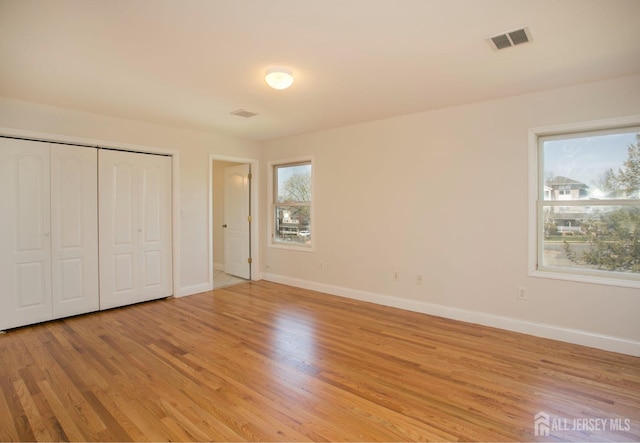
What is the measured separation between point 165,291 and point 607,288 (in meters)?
5.38

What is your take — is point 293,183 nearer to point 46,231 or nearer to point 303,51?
point 303,51

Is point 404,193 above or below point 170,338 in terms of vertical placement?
above

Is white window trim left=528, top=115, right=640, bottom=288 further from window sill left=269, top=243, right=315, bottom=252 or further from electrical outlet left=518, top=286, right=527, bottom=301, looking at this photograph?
window sill left=269, top=243, right=315, bottom=252

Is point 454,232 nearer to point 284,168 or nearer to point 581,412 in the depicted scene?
point 581,412

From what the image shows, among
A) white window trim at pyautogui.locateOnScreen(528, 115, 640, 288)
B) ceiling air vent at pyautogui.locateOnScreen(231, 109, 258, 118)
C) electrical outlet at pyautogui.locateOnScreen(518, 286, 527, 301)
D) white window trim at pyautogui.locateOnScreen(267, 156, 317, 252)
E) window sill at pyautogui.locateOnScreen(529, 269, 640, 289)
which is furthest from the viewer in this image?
white window trim at pyautogui.locateOnScreen(267, 156, 317, 252)

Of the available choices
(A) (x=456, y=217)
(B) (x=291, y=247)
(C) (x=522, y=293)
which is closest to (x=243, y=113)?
(B) (x=291, y=247)

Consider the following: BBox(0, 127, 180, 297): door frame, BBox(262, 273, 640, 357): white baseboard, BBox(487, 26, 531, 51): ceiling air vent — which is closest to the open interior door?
BBox(0, 127, 180, 297): door frame

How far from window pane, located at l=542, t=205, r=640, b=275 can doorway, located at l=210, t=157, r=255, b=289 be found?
179 inches

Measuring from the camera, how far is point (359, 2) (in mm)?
1983

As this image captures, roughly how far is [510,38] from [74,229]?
16.2 ft

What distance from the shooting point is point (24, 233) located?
12.2 ft

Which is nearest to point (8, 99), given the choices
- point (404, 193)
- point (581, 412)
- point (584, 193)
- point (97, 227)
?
point (97, 227)

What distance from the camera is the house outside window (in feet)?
18.4

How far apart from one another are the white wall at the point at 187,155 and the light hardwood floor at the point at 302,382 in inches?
53.7
